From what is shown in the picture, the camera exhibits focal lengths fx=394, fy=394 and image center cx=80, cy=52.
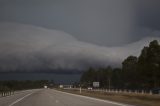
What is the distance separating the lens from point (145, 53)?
147375 mm

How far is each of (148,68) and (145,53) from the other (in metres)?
10.3

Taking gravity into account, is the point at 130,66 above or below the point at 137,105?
above

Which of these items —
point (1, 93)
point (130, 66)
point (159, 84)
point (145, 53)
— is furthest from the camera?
point (130, 66)

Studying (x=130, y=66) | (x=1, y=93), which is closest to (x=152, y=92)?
(x=1, y=93)

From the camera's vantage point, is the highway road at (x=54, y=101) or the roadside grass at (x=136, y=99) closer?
the highway road at (x=54, y=101)

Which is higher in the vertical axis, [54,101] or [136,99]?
[136,99]

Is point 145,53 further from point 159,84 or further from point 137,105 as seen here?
point 137,105

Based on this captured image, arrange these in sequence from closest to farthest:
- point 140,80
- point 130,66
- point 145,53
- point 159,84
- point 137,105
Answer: point 137,105, point 159,84, point 145,53, point 140,80, point 130,66

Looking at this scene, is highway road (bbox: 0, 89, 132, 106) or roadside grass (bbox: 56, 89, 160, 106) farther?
roadside grass (bbox: 56, 89, 160, 106)

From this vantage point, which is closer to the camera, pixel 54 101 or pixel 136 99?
pixel 54 101

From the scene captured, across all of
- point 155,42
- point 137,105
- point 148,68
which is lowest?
point 137,105

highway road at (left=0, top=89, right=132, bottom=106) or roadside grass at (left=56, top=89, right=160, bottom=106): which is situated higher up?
roadside grass at (left=56, top=89, right=160, bottom=106)

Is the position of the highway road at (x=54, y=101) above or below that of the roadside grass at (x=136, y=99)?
below

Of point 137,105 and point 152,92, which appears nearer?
point 137,105
